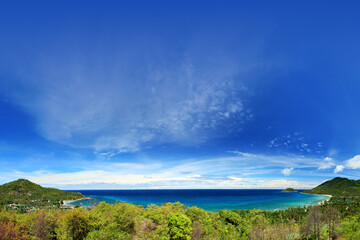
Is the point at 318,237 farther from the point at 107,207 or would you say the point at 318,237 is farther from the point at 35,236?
the point at 35,236

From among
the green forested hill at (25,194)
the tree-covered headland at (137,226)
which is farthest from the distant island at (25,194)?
the tree-covered headland at (137,226)

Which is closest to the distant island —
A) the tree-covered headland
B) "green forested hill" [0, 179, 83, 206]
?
"green forested hill" [0, 179, 83, 206]

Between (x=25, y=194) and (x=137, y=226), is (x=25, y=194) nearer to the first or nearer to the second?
(x=25, y=194)

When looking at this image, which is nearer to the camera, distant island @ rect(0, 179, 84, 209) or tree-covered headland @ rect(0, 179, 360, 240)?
tree-covered headland @ rect(0, 179, 360, 240)

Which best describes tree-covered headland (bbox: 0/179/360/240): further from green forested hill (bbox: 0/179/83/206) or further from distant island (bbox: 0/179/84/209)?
green forested hill (bbox: 0/179/83/206)

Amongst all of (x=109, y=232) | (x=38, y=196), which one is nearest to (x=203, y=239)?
(x=109, y=232)

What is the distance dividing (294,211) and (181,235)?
5296cm

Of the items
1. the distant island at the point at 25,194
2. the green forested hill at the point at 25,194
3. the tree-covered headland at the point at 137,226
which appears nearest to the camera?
the tree-covered headland at the point at 137,226

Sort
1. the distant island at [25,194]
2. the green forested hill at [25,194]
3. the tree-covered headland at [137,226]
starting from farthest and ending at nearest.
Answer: the green forested hill at [25,194] < the distant island at [25,194] < the tree-covered headland at [137,226]

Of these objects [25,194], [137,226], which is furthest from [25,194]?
[137,226]

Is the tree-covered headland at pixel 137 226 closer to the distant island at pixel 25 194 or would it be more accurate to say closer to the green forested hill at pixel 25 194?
the distant island at pixel 25 194

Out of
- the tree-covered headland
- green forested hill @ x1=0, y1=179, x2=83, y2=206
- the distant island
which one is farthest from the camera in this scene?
green forested hill @ x1=0, y1=179, x2=83, y2=206

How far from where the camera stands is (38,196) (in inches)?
5600

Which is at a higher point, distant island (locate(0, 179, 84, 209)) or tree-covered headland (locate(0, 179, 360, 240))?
tree-covered headland (locate(0, 179, 360, 240))
